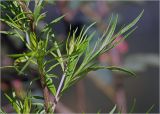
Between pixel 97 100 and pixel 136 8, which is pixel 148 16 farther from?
pixel 97 100

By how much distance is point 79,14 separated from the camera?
1.02m

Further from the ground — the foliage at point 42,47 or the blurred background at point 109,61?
the foliage at point 42,47

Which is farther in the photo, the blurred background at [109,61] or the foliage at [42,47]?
the blurred background at [109,61]

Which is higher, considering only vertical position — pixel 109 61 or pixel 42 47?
pixel 42 47

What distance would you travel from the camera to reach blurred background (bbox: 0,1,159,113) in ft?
3.08

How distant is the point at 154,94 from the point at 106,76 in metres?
0.26

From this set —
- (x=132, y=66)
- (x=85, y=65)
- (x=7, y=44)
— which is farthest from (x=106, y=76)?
(x=85, y=65)

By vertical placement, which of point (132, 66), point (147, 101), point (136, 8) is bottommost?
point (147, 101)

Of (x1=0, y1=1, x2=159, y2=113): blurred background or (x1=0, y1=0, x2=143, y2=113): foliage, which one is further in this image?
(x1=0, y1=1, x2=159, y2=113): blurred background

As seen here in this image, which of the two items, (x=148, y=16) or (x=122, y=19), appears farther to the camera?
(x=148, y=16)

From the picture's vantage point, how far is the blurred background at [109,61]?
94 cm

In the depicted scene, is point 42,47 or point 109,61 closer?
point 42,47

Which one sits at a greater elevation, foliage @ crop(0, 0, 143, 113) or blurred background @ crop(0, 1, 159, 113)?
foliage @ crop(0, 0, 143, 113)

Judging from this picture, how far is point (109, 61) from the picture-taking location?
0.98 metres
